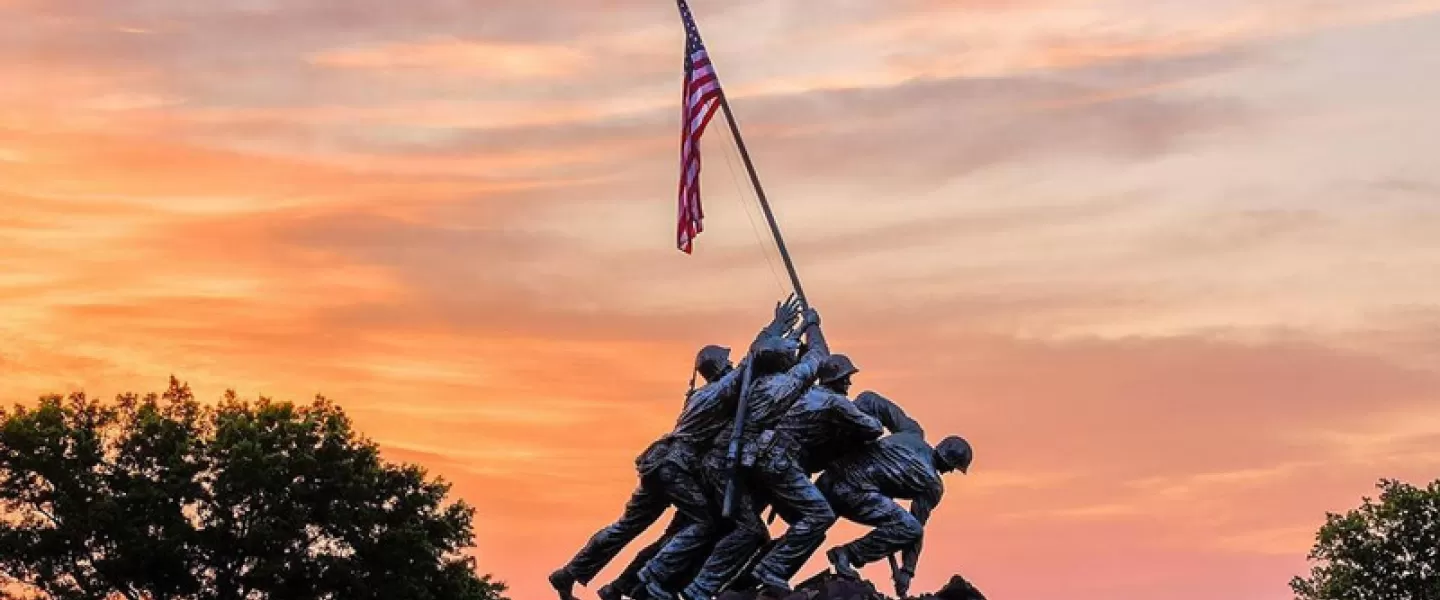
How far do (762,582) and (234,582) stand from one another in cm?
2515

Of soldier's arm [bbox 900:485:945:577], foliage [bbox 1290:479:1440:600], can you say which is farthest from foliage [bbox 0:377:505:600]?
soldier's arm [bbox 900:485:945:577]

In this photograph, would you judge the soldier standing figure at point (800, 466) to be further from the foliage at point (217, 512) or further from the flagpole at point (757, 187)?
the foliage at point (217, 512)

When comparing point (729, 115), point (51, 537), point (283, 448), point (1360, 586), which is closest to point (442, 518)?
point (283, 448)

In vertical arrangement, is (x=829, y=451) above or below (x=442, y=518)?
below

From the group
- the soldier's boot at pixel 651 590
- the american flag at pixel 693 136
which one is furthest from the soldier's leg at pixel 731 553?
the american flag at pixel 693 136

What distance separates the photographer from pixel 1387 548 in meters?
54.8

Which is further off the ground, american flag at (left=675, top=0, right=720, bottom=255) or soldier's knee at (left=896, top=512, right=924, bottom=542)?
american flag at (left=675, top=0, right=720, bottom=255)

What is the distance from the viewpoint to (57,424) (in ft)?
179

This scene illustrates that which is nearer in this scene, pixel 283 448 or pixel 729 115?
pixel 729 115

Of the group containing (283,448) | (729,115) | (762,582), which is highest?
(283,448)

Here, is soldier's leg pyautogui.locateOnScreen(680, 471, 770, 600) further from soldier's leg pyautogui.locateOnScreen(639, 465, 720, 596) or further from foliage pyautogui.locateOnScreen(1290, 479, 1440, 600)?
foliage pyautogui.locateOnScreen(1290, 479, 1440, 600)

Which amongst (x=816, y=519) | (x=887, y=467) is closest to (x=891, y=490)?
(x=887, y=467)

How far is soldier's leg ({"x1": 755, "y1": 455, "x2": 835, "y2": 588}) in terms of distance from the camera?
2988 cm

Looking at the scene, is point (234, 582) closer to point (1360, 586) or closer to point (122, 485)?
point (122, 485)
